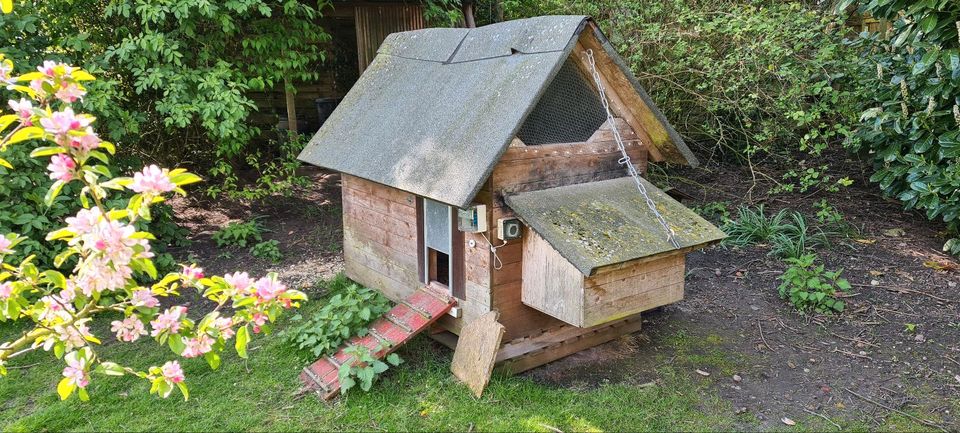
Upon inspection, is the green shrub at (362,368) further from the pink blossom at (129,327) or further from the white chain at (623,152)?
the white chain at (623,152)

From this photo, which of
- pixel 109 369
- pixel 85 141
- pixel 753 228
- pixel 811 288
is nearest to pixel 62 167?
pixel 85 141

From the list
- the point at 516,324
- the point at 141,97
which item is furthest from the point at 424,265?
the point at 141,97

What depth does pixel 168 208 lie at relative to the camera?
280 inches

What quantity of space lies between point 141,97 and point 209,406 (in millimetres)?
4878

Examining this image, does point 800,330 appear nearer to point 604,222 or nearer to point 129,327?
point 604,222

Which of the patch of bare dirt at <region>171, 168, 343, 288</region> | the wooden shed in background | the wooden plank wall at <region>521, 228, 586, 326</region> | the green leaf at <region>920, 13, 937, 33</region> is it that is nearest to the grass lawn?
the wooden plank wall at <region>521, 228, 586, 326</region>

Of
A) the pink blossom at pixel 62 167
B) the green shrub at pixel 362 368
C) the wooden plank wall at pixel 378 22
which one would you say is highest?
the wooden plank wall at pixel 378 22

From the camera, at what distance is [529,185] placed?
4281 millimetres

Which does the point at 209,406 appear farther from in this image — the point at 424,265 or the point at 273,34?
the point at 273,34

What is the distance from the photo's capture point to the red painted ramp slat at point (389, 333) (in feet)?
14.0

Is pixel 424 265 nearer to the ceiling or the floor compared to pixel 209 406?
nearer to the ceiling

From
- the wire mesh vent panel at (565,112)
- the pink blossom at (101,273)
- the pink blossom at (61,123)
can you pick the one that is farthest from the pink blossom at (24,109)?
the wire mesh vent panel at (565,112)

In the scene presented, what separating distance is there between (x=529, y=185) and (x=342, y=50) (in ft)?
22.6

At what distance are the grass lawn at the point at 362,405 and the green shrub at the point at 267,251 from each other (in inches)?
96.0
